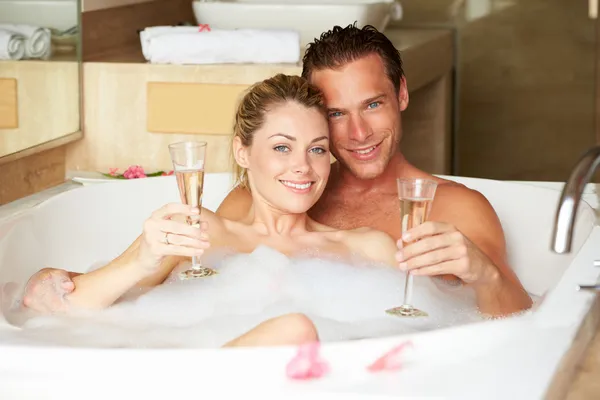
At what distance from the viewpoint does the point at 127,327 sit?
174cm

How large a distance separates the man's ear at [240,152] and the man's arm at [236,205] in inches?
4.3

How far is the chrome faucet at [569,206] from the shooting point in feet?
3.65

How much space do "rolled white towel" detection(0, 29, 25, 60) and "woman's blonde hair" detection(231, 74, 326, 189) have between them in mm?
727

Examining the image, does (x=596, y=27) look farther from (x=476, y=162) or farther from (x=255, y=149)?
(x=255, y=149)

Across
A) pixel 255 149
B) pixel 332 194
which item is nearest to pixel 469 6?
pixel 332 194

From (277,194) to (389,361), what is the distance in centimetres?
79

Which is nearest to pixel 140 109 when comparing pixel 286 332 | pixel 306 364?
pixel 286 332

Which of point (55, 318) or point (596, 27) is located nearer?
point (55, 318)

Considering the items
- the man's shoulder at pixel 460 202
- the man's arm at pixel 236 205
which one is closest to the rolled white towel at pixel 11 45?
the man's arm at pixel 236 205

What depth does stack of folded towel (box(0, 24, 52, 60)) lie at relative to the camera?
7.98 ft

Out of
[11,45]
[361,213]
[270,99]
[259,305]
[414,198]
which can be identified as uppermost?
[11,45]

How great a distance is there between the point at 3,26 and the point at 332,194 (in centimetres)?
88

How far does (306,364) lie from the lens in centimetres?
118

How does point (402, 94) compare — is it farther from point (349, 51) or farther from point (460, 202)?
point (460, 202)
